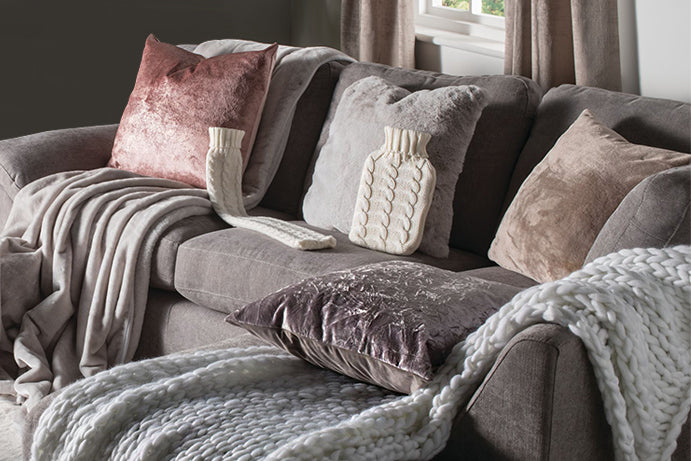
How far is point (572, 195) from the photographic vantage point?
215 centimetres

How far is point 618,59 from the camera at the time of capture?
267 cm

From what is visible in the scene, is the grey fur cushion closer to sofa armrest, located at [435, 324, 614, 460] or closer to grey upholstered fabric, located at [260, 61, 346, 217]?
grey upholstered fabric, located at [260, 61, 346, 217]

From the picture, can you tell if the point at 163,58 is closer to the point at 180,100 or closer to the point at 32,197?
the point at 180,100

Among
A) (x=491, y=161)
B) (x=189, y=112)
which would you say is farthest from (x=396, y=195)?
(x=189, y=112)

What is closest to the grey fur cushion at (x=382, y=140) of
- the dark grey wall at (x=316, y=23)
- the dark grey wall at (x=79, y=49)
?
the dark grey wall at (x=316, y=23)

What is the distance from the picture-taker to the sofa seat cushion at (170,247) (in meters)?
2.62

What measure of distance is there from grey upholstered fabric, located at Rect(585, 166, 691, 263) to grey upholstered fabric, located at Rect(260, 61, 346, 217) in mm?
1510

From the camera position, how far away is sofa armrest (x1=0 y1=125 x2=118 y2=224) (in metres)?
3.01

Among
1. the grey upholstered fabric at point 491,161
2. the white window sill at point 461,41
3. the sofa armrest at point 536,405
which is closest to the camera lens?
the sofa armrest at point 536,405

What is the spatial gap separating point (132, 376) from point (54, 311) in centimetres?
116

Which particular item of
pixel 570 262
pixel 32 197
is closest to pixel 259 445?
pixel 570 262

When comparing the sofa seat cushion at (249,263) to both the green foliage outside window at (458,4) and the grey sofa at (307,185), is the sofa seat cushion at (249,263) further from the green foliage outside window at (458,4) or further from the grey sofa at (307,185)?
the green foliage outside window at (458,4)

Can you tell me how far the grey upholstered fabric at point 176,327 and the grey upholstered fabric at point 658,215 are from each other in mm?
1078

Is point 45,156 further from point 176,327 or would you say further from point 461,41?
point 461,41
